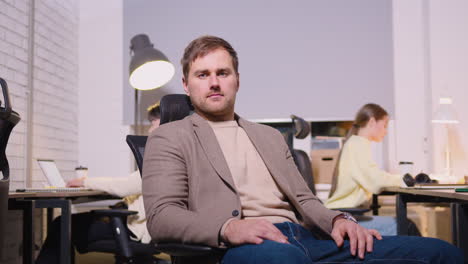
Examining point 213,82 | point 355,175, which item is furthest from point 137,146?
point 355,175

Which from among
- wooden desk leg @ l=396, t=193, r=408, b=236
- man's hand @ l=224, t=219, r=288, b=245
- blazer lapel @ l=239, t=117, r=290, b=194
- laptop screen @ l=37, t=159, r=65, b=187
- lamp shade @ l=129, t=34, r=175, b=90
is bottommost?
wooden desk leg @ l=396, t=193, r=408, b=236

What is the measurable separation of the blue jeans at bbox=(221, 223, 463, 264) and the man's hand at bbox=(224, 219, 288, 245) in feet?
0.06

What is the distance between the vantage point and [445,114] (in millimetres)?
3986

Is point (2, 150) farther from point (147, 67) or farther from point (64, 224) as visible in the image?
point (147, 67)

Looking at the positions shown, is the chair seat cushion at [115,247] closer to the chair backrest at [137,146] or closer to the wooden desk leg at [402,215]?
the chair backrest at [137,146]

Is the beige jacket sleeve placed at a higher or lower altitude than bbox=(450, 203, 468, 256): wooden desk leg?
higher

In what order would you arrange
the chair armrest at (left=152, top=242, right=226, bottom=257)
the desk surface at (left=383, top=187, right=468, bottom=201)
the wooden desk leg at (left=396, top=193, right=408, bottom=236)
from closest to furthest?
1. the chair armrest at (left=152, top=242, right=226, bottom=257)
2. the desk surface at (left=383, top=187, right=468, bottom=201)
3. the wooden desk leg at (left=396, top=193, right=408, bottom=236)

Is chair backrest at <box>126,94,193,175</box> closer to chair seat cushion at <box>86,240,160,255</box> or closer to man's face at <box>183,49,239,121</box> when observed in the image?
man's face at <box>183,49,239,121</box>

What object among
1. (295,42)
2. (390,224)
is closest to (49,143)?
(295,42)

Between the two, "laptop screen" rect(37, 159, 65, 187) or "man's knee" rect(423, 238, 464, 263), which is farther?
"laptop screen" rect(37, 159, 65, 187)

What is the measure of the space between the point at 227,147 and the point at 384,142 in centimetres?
300

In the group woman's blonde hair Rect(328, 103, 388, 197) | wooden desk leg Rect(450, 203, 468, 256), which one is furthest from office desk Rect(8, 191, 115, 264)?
wooden desk leg Rect(450, 203, 468, 256)

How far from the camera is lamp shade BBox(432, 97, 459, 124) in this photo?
3979 millimetres

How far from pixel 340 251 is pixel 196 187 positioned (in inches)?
18.3
